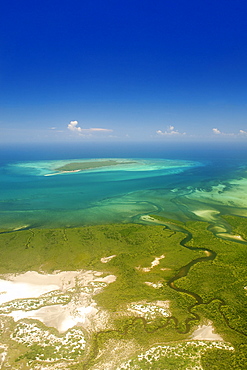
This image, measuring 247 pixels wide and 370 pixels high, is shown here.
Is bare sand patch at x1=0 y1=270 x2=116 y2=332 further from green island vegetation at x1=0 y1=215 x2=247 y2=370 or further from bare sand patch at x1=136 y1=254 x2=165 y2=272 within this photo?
bare sand patch at x1=136 y1=254 x2=165 y2=272

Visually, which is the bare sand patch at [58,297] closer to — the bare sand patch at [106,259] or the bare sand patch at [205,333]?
the bare sand patch at [106,259]

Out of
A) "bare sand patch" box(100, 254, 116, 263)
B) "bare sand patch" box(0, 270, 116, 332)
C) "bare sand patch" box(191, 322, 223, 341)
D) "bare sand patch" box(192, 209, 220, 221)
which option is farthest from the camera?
"bare sand patch" box(192, 209, 220, 221)

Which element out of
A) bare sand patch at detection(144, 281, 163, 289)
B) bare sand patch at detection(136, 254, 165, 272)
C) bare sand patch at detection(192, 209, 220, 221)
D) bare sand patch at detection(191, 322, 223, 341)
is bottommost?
bare sand patch at detection(191, 322, 223, 341)

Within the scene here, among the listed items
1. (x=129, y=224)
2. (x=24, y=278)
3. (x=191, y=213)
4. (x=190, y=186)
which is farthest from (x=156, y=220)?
(x=190, y=186)

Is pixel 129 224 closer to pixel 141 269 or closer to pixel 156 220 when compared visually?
pixel 156 220

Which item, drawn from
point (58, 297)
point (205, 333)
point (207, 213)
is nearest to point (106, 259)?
point (58, 297)

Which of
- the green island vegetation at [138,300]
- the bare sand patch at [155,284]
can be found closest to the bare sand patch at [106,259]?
the green island vegetation at [138,300]

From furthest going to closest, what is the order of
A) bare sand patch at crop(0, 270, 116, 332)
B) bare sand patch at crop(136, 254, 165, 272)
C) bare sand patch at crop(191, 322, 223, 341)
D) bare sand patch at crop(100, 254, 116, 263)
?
1. bare sand patch at crop(100, 254, 116, 263)
2. bare sand patch at crop(136, 254, 165, 272)
3. bare sand patch at crop(0, 270, 116, 332)
4. bare sand patch at crop(191, 322, 223, 341)

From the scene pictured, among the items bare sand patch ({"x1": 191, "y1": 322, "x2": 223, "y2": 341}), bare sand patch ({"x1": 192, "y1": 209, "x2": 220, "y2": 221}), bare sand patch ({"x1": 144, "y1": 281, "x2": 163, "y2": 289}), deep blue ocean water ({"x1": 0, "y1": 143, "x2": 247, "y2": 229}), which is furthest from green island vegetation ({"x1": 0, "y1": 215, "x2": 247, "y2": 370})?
deep blue ocean water ({"x1": 0, "y1": 143, "x2": 247, "y2": 229})
